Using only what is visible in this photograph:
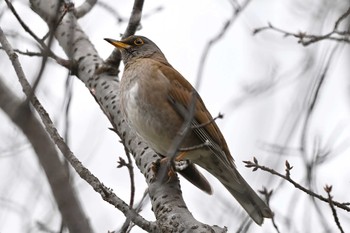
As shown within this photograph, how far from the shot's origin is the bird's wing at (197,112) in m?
5.92

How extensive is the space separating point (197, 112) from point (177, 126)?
1.23 feet

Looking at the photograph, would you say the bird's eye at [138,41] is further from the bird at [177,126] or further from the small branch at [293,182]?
the small branch at [293,182]

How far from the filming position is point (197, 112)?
20.3 ft

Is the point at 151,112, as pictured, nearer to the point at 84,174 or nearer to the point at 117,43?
the point at 117,43

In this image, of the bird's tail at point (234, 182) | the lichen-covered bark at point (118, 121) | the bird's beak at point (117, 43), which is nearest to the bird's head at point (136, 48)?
the bird's beak at point (117, 43)

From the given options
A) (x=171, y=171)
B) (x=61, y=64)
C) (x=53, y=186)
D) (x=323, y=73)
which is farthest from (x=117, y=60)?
(x=53, y=186)

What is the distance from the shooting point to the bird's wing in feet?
19.4

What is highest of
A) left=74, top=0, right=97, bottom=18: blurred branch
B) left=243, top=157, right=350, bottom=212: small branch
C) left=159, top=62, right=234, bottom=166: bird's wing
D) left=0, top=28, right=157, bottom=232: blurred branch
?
left=74, top=0, right=97, bottom=18: blurred branch

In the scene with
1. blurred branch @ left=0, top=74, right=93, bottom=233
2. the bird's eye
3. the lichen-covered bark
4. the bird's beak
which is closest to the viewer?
blurred branch @ left=0, top=74, right=93, bottom=233

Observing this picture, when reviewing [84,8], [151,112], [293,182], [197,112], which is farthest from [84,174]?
[84,8]

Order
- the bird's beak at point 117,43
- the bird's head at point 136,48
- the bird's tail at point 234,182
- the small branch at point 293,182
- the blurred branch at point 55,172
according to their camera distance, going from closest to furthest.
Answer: the blurred branch at point 55,172 → the small branch at point 293,182 → the bird's tail at point 234,182 → the bird's beak at point 117,43 → the bird's head at point 136,48

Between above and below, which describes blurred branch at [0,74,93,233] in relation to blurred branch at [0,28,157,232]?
below

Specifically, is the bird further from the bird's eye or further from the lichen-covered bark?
the bird's eye

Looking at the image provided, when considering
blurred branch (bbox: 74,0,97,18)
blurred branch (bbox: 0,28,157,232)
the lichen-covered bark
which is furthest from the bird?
blurred branch (bbox: 0,28,157,232)
